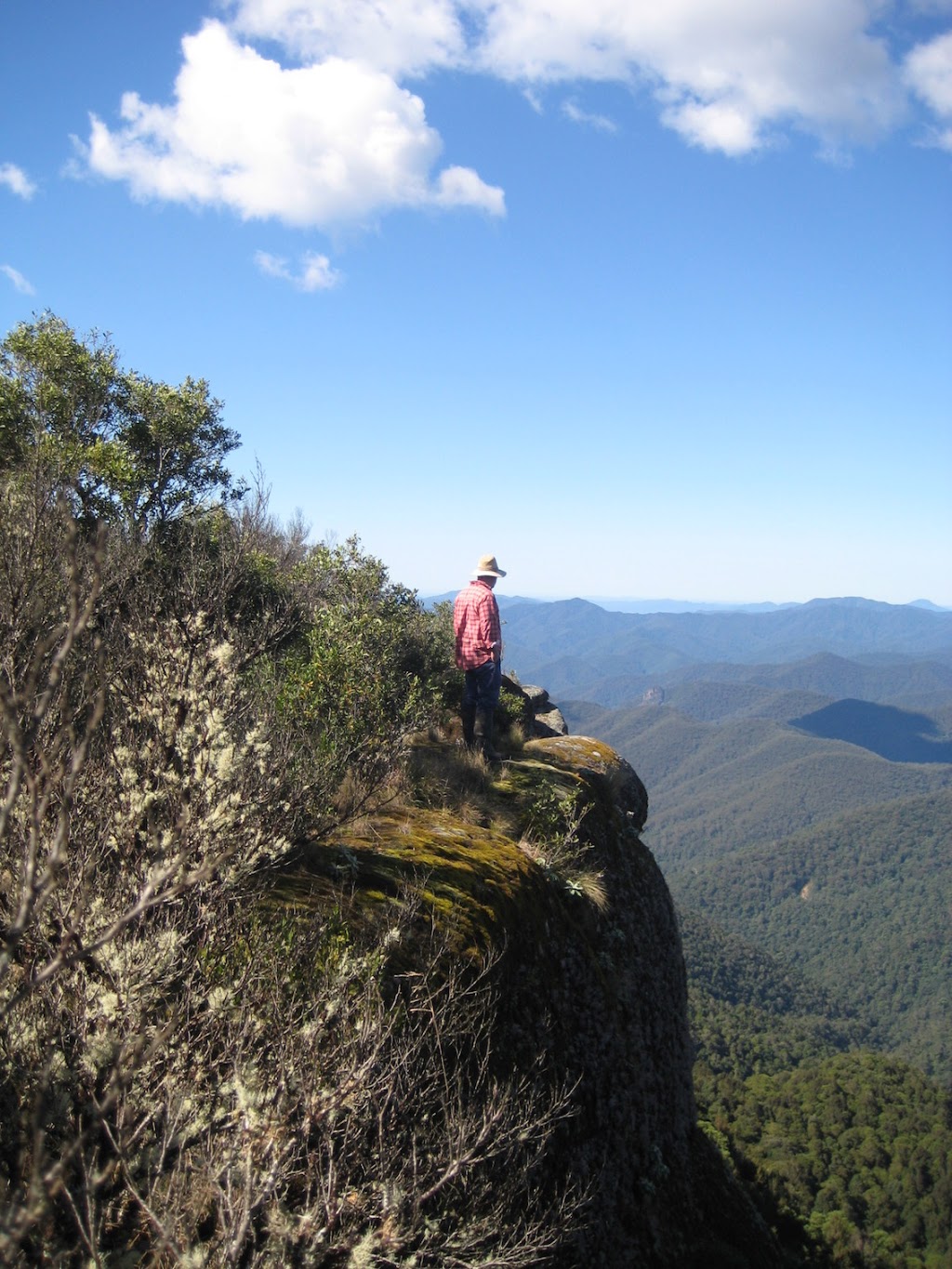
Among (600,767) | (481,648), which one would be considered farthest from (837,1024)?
(481,648)

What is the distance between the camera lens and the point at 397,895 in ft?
18.3

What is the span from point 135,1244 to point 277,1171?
713mm

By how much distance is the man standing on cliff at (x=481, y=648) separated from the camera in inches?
384

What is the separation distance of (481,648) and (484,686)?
0.55 m

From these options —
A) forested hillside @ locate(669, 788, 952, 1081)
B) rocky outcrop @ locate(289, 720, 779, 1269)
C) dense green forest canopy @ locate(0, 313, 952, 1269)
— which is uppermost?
dense green forest canopy @ locate(0, 313, 952, 1269)

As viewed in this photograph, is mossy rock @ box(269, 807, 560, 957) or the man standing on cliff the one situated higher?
the man standing on cliff

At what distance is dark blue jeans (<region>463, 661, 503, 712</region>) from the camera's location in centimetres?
980

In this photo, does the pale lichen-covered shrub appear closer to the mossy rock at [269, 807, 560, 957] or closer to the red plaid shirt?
the mossy rock at [269, 807, 560, 957]

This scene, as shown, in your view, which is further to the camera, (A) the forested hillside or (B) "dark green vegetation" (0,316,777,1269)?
(A) the forested hillside

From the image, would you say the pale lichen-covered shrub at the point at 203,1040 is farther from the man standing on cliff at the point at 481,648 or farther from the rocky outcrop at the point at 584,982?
the man standing on cliff at the point at 481,648

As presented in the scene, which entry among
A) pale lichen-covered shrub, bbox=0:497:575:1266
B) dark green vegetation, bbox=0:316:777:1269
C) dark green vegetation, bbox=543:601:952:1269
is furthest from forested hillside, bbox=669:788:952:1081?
pale lichen-covered shrub, bbox=0:497:575:1266

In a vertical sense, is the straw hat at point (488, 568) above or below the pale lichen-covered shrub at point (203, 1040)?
above

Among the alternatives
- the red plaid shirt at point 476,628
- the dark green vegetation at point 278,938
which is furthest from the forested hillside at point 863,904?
the red plaid shirt at point 476,628

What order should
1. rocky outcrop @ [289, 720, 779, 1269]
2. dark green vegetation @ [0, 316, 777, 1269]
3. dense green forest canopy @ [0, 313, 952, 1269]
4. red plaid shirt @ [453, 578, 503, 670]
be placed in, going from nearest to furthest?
1. dense green forest canopy @ [0, 313, 952, 1269]
2. dark green vegetation @ [0, 316, 777, 1269]
3. rocky outcrop @ [289, 720, 779, 1269]
4. red plaid shirt @ [453, 578, 503, 670]
